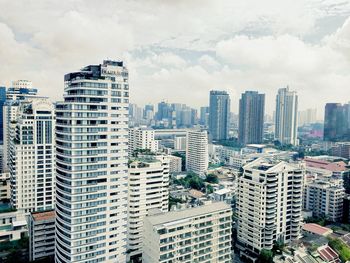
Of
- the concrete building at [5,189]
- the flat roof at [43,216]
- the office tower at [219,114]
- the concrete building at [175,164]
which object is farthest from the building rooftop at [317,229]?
the office tower at [219,114]

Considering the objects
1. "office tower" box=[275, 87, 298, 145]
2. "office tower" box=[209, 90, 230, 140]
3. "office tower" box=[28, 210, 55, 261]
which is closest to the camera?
"office tower" box=[28, 210, 55, 261]

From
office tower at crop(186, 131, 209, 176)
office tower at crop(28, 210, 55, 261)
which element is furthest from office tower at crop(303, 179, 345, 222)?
office tower at crop(28, 210, 55, 261)

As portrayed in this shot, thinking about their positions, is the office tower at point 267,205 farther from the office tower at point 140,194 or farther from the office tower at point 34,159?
the office tower at point 34,159

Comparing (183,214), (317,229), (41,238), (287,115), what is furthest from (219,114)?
(183,214)

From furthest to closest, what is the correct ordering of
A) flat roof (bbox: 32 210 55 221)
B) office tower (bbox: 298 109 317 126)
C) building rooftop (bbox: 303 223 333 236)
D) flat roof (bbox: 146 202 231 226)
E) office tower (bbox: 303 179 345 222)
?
1. office tower (bbox: 298 109 317 126)
2. office tower (bbox: 303 179 345 222)
3. building rooftop (bbox: 303 223 333 236)
4. flat roof (bbox: 32 210 55 221)
5. flat roof (bbox: 146 202 231 226)

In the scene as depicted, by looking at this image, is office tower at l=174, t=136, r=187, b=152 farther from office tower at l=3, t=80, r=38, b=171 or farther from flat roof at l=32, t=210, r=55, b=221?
flat roof at l=32, t=210, r=55, b=221

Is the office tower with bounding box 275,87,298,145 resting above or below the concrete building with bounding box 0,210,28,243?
above

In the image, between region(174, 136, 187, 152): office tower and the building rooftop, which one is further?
region(174, 136, 187, 152): office tower
